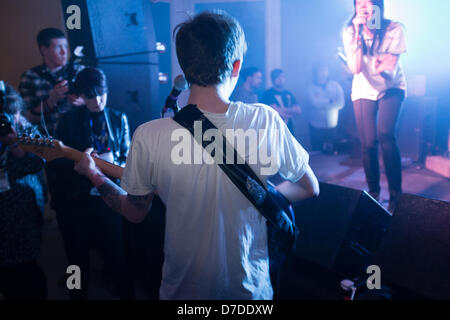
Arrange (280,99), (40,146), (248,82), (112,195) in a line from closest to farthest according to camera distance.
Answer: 1. (112,195)
2. (40,146)
3. (248,82)
4. (280,99)

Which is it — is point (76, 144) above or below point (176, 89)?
below

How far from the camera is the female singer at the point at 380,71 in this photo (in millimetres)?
2576

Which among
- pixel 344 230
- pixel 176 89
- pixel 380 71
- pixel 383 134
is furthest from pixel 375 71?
pixel 176 89

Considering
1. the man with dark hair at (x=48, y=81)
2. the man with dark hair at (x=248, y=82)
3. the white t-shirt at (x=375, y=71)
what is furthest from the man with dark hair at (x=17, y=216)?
the man with dark hair at (x=248, y=82)

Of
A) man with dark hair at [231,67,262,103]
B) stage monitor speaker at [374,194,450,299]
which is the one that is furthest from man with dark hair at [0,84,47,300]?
man with dark hair at [231,67,262,103]

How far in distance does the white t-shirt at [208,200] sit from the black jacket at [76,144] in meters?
1.29

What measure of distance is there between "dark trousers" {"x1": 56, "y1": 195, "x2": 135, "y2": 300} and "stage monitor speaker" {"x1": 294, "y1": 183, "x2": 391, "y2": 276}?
1.22 m

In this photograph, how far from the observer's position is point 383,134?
266 centimetres

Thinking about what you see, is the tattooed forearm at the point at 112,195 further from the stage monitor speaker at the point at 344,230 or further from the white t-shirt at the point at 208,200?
the stage monitor speaker at the point at 344,230

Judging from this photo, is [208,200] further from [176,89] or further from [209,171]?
[176,89]

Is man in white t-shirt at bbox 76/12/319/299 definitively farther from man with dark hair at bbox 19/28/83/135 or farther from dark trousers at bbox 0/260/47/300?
man with dark hair at bbox 19/28/83/135

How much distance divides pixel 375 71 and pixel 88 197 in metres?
2.28

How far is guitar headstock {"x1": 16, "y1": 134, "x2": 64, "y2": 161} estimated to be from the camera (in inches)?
75.6

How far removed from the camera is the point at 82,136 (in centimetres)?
222
